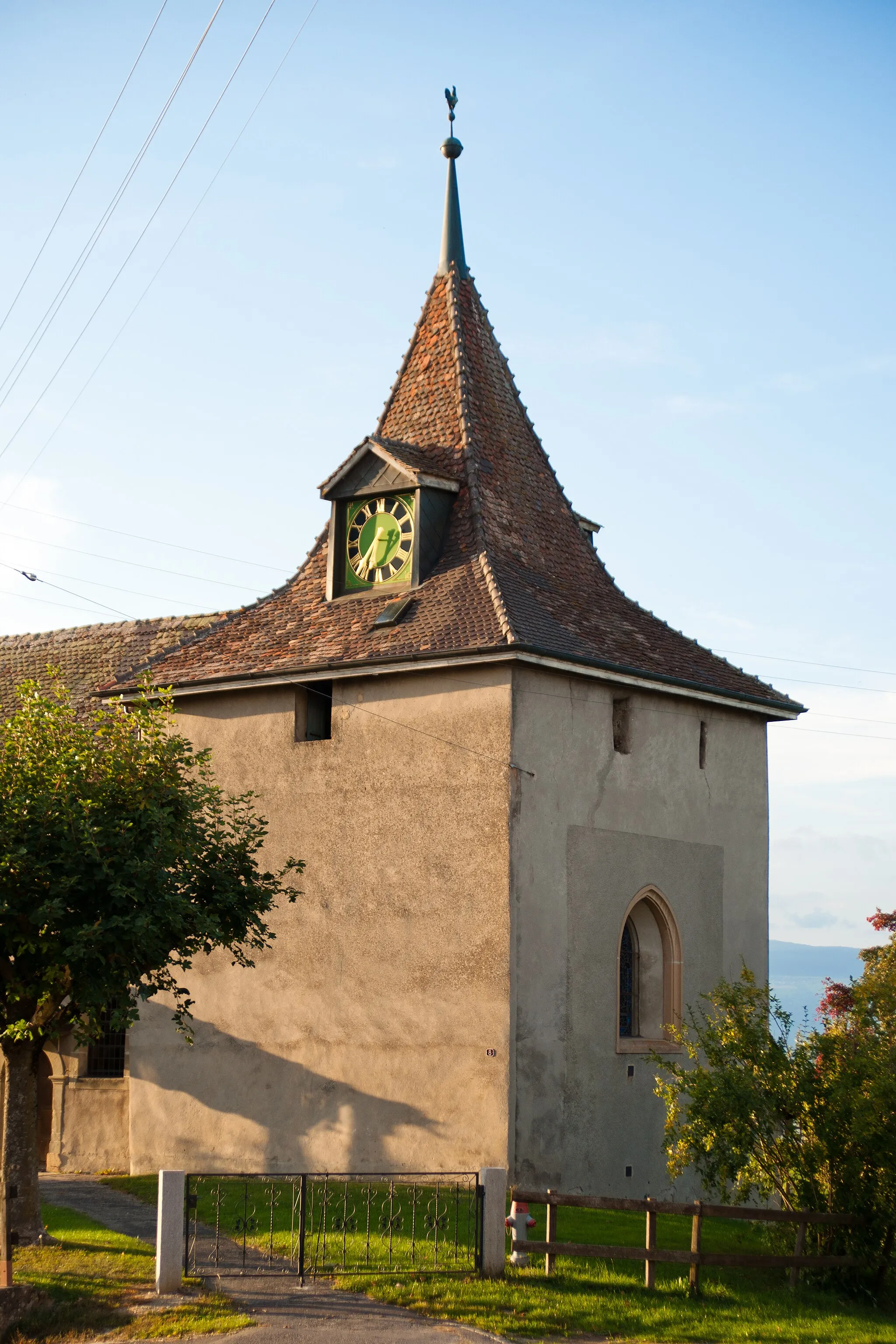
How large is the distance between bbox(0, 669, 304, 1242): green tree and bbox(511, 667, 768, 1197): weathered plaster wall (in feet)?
14.3

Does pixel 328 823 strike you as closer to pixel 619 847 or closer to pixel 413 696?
pixel 413 696

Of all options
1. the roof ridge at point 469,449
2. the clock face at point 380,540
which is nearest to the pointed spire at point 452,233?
the roof ridge at point 469,449

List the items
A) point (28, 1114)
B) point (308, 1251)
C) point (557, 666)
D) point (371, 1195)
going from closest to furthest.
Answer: point (308, 1251), point (28, 1114), point (371, 1195), point (557, 666)

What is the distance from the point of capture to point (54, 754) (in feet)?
60.1

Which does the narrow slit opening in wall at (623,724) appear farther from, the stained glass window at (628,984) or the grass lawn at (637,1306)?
the grass lawn at (637,1306)

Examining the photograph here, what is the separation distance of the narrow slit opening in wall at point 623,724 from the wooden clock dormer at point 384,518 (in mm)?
3781

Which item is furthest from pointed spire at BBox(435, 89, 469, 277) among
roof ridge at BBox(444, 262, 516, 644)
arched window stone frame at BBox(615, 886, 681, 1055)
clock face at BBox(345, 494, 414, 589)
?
arched window stone frame at BBox(615, 886, 681, 1055)

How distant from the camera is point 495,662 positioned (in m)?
21.7

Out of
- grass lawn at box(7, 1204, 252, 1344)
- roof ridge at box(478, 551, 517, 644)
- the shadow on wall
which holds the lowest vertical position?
grass lawn at box(7, 1204, 252, 1344)

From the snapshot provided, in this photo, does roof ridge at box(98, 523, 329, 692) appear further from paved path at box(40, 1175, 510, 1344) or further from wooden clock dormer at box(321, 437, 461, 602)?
paved path at box(40, 1175, 510, 1344)

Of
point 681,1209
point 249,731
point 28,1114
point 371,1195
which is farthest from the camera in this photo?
point 249,731

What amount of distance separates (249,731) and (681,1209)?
11.8 m

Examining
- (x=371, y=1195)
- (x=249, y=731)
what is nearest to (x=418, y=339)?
(x=249, y=731)

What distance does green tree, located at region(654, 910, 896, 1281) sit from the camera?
1580cm
